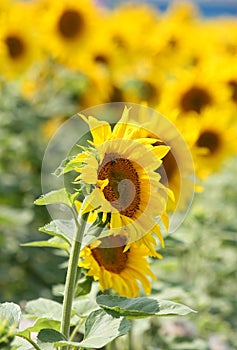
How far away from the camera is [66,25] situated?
99.3 inches

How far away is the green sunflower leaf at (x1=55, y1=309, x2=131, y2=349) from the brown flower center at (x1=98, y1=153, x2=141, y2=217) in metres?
0.10

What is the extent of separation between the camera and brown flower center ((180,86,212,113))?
6.83 ft

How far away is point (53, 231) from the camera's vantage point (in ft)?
2.46

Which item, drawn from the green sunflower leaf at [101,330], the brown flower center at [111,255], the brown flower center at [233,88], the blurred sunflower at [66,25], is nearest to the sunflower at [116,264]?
the brown flower center at [111,255]

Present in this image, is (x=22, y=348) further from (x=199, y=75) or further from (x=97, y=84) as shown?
(x=97, y=84)

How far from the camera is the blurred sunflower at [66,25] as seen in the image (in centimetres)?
245

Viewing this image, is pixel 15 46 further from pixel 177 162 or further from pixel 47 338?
pixel 47 338

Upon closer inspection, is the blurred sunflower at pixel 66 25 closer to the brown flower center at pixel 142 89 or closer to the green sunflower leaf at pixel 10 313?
the brown flower center at pixel 142 89

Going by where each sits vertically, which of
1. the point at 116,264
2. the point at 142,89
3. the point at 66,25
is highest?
the point at 66,25

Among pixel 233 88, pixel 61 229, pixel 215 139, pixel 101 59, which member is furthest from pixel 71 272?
pixel 101 59

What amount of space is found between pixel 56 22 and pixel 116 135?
1.81 meters

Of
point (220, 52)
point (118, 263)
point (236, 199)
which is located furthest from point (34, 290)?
point (220, 52)

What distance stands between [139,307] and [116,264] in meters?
0.14

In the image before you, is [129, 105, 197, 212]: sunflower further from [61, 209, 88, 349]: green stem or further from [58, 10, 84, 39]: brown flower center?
[58, 10, 84, 39]: brown flower center
